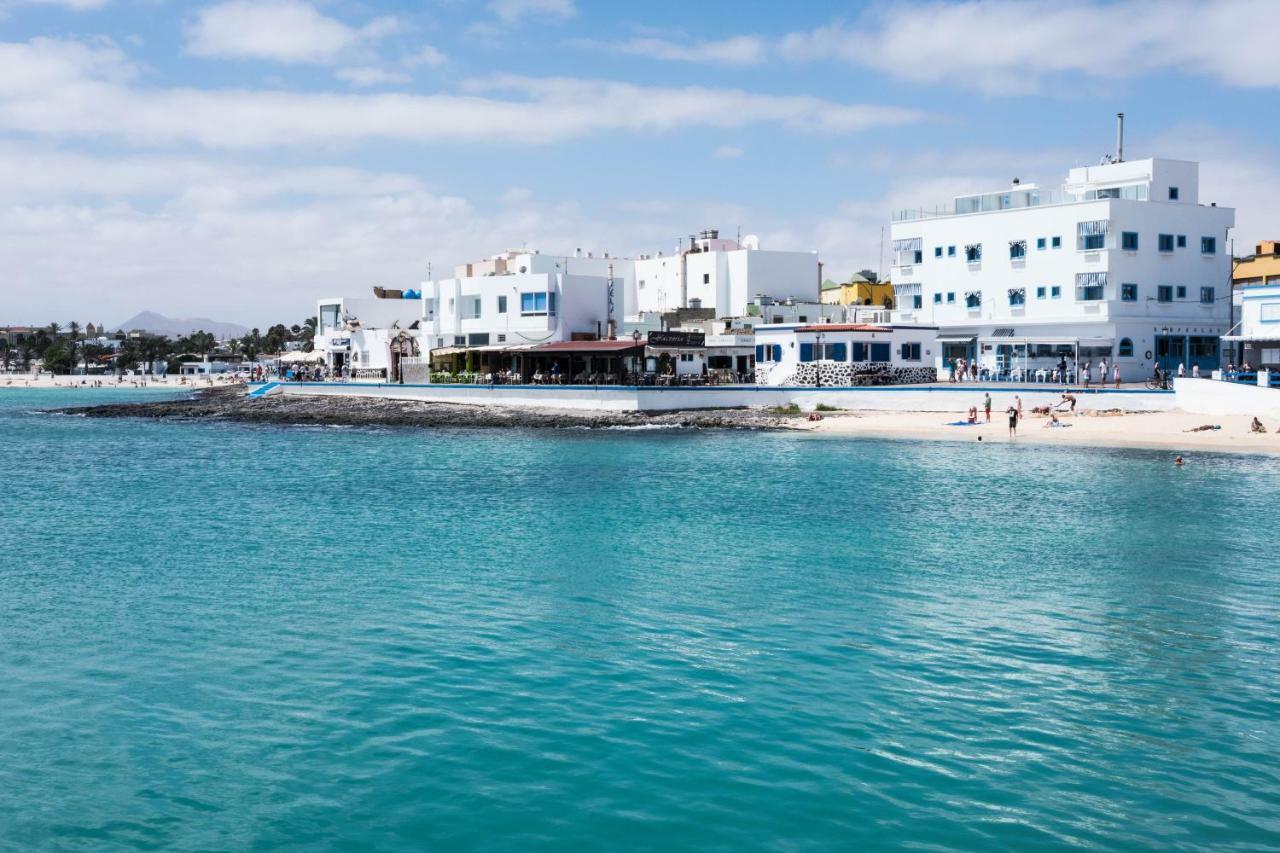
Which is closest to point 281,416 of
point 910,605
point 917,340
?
point 917,340

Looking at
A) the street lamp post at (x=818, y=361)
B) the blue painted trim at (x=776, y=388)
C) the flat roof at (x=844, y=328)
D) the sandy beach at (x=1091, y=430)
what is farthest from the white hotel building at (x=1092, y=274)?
the sandy beach at (x=1091, y=430)

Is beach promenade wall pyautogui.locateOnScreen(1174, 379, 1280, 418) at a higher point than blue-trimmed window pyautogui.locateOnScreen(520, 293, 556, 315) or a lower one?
lower

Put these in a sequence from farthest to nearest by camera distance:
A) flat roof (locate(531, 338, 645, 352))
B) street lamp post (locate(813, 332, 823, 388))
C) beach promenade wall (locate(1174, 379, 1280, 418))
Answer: flat roof (locate(531, 338, 645, 352)) < street lamp post (locate(813, 332, 823, 388)) < beach promenade wall (locate(1174, 379, 1280, 418))

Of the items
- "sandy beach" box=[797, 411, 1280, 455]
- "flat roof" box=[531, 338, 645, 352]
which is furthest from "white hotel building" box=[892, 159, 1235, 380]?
"flat roof" box=[531, 338, 645, 352]

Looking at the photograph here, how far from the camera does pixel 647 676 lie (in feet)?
54.6

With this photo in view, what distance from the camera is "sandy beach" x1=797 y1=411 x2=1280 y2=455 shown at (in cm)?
5069

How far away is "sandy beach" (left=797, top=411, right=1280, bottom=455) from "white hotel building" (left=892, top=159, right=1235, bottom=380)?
467 inches

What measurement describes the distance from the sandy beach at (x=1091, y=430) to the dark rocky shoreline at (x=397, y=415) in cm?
594

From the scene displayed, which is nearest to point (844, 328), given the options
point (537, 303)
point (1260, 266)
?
point (537, 303)

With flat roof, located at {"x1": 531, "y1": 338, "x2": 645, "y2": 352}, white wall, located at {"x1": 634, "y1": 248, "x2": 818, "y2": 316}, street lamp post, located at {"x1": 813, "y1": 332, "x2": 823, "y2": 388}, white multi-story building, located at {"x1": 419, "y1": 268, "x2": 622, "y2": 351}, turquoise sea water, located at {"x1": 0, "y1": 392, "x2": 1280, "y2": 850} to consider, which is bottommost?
turquoise sea water, located at {"x1": 0, "y1": 392, "x2": 1280, "y2": 850}

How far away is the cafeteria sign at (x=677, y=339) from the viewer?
74.7 m

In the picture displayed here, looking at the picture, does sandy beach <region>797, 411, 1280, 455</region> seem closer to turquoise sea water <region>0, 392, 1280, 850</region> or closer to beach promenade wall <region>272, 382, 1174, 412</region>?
beach promenade wall <region>272, 382, 1174, 412</region>

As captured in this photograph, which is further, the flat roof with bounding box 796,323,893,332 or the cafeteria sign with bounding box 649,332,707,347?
the cafeteria sign with bounding box 649,332,707,347

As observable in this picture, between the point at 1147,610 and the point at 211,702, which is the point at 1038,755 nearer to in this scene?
the point at 1147,610
